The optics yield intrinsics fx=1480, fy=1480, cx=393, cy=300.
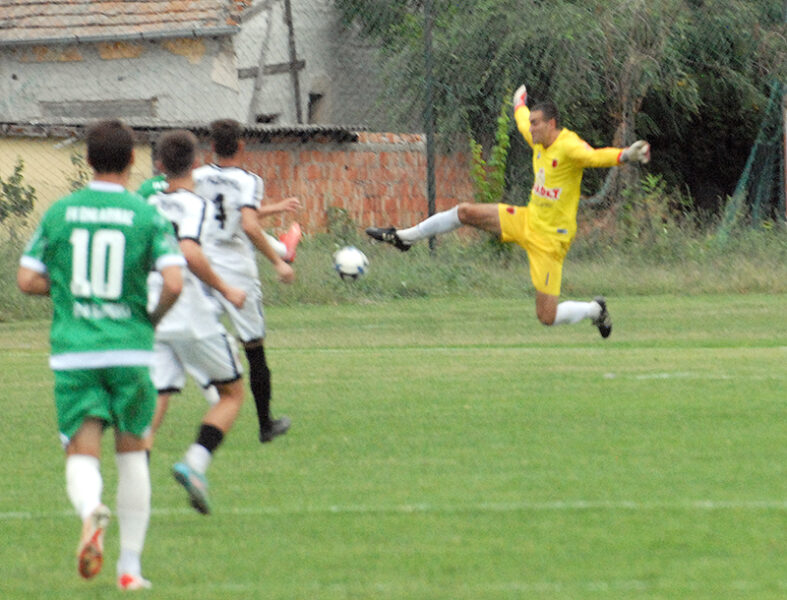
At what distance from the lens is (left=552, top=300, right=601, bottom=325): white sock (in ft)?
42.7

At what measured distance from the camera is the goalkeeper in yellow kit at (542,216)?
41.1 ft

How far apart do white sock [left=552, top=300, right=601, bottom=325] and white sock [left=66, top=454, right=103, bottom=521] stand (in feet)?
26.5

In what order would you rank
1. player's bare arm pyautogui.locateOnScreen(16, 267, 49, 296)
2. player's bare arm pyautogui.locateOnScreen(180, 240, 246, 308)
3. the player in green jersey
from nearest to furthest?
the player in green jersey
player's bare arm pyautogui.locateOnScreen(16, 267, 49, 296)
player's bare arm pyautogui.locateOnScreen(180, 240, 246, 308)

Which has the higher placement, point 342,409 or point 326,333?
point 342,409

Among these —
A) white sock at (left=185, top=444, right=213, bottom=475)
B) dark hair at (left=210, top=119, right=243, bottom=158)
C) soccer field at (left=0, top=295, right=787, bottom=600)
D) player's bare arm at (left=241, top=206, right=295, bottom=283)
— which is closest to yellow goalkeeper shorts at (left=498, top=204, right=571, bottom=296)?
soccer field at (left=0, top=295, right=787, bottom=600)

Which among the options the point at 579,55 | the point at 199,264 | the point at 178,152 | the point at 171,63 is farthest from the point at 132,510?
the point at 171,63

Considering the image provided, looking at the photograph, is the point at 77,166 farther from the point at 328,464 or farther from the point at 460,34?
the point at 328,464

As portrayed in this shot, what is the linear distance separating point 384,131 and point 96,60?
17.2 feet

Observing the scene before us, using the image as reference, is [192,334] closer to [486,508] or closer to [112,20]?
[486,508]

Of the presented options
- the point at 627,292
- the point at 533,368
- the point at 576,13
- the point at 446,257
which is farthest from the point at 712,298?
the point at 533,368

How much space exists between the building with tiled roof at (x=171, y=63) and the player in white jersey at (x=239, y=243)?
15.4 metres

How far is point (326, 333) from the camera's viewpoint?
15.7 m

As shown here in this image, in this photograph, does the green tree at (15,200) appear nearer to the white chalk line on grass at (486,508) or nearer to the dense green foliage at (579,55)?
the dense green foliage at (579,55)

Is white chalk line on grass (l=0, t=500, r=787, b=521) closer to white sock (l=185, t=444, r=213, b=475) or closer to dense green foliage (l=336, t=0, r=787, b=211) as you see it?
white sock (l=185, t=444, r=213, b=475)
